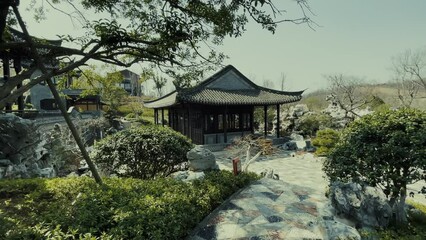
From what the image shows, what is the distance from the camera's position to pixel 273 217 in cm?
587

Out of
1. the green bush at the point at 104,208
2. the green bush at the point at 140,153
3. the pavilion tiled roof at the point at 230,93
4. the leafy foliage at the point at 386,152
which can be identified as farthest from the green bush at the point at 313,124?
the green bush at the point at 104,208

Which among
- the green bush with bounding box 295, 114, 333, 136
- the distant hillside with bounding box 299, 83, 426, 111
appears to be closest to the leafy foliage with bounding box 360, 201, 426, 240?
the green bush with bounding box 295, 114, 333, 136

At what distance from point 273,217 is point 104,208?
11.4 feet

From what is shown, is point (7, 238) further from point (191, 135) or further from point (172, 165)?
point (191, 135)

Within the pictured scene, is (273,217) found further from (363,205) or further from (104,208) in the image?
(104,208)

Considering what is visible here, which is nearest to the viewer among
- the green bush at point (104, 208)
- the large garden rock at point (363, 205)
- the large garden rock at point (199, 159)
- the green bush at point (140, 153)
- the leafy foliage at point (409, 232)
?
the green bush at point (104, 208)

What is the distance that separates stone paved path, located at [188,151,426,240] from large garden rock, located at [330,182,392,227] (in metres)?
0.35

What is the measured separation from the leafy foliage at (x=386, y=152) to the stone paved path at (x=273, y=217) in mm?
1138

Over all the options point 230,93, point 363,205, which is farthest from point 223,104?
point 363,205

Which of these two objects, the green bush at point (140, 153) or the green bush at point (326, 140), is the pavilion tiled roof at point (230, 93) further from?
the green bush at point (140, 153)

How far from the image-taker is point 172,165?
875 centimetres

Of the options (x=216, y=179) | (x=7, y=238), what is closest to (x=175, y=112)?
(x=216, y=179)

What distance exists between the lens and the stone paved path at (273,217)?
4.93 meters

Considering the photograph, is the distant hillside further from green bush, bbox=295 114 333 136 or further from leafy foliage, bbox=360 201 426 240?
leafy foliage, bbox=360 201 426 240
